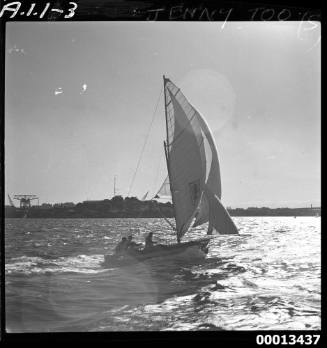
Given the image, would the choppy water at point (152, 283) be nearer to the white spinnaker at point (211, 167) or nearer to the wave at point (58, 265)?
the wave at point (58, 265)

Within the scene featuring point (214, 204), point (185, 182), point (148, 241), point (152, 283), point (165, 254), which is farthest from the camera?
point (185, 182)

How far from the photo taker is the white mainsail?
4.29 m

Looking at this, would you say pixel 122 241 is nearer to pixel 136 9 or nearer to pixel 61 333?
pixel 61 333

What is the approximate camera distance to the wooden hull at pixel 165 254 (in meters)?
4.24

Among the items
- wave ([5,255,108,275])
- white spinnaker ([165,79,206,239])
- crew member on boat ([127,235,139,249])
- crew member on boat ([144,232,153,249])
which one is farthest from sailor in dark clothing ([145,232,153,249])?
wave ([5,255,108,275])

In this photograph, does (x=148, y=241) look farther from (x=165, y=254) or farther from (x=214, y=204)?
(x=214, y=204)

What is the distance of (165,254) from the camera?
4.45m

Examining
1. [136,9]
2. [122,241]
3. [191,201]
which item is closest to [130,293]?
[122,241]

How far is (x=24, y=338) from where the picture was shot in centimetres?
379

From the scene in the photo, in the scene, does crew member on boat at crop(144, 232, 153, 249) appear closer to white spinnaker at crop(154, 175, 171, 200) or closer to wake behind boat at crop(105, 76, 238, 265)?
wake behind boat at crop(105, 76, 238, 265)

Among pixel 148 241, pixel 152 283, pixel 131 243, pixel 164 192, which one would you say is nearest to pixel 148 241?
pixel 148 241

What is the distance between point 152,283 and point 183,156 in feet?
5.26

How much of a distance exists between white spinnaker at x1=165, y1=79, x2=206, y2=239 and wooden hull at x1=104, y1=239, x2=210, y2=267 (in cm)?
18

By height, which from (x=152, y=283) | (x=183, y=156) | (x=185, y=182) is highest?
(x=183, y=156)
